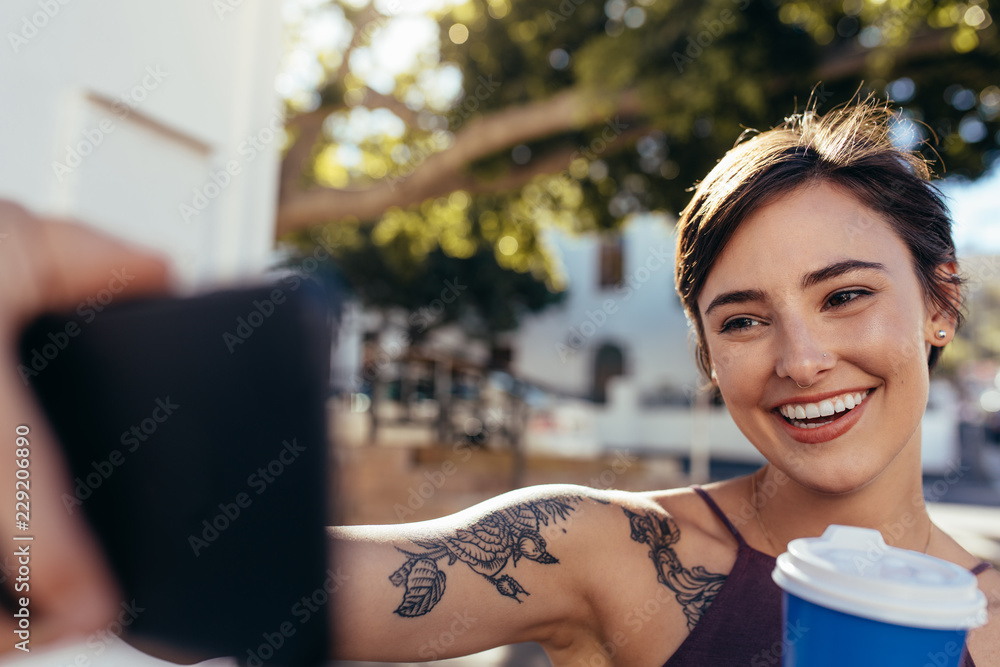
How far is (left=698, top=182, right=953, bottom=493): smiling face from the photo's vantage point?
1.34 m

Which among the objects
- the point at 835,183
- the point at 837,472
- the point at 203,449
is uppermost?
the point at 835,183

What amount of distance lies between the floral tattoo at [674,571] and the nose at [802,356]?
1.48ft

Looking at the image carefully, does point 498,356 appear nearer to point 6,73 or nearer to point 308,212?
point 308,212

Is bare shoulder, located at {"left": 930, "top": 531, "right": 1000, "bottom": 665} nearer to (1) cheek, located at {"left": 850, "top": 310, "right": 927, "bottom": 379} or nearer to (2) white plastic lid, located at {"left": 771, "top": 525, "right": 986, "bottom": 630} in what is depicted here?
(1) cheek, located at {"left": 850, "top": 310, "right": 927, "bottom": 379}

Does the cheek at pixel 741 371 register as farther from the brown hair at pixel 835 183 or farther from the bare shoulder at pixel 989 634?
the bare shoulder at pixel 989 634

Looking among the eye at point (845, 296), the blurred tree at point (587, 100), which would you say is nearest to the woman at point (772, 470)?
the eye at point (845, 296)

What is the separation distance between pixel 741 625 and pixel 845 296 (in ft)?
2.28

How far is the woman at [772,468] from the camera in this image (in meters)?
1.33

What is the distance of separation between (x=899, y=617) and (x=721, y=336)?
0.75 meters

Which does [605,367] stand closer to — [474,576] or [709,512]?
[709,512]

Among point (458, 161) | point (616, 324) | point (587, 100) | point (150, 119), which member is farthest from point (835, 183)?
point (616, 324)

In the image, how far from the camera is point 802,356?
1.31 meters

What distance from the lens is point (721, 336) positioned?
4.81 ft

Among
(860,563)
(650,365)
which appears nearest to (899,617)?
(860,563)
